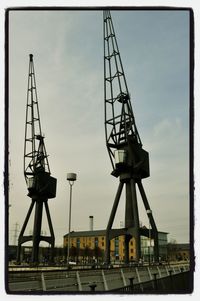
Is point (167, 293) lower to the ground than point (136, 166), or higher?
lower

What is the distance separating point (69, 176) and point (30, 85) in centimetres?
179

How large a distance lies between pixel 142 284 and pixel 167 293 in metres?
0.49

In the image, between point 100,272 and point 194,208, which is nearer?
point 194,208

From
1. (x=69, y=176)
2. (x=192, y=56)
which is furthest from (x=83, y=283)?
(x=192, y=56)

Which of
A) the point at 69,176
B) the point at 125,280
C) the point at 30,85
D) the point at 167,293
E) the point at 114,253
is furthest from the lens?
the point at 114,253

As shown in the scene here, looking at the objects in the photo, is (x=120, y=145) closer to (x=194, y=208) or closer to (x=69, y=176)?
(x=69, y=176)

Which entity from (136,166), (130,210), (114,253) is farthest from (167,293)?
(114,253)

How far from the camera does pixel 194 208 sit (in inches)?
161

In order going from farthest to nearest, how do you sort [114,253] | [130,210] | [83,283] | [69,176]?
[114,253] → [130,210] → [69,176] → [83,283]

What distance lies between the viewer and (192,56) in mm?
4359

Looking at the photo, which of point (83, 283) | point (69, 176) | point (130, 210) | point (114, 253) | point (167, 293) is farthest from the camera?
→ point (114, 253)

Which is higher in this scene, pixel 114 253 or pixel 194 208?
pixel 194 208

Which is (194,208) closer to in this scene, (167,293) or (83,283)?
(167,293)

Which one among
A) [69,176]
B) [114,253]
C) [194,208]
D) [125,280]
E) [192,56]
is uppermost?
[192,56]
